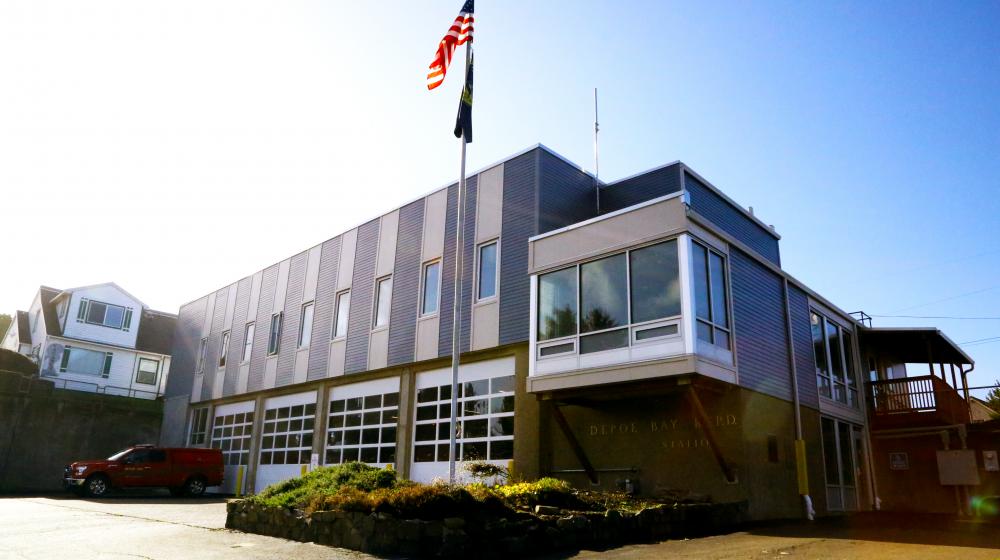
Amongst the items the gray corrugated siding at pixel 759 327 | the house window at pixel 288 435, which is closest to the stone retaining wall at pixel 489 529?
the gray corrugated siding at pixel 759 327

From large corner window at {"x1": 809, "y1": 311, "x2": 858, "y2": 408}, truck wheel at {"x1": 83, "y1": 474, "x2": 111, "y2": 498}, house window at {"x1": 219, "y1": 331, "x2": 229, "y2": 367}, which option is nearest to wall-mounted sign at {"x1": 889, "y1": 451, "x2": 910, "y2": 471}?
large corner window at {"x1": 809, "y1": 311, "x2": 858, "y2": 408}

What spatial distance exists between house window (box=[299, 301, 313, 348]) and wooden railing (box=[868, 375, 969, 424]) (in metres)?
19.5

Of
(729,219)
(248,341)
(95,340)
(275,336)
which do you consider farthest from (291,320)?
(95,340)

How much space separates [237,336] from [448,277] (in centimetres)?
1476

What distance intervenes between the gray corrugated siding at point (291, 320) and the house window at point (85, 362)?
23594 mm

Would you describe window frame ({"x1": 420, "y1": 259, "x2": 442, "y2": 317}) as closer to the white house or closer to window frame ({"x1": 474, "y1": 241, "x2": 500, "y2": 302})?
window frame ({"x1": 474, "y1": 241, "x2": 500, "y2": 302})

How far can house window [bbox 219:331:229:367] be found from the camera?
30.6m

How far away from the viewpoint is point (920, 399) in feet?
66.8

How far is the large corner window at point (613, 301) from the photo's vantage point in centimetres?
1300

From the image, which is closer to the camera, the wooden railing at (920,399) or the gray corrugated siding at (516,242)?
the gray corrugated siding at (516,242)

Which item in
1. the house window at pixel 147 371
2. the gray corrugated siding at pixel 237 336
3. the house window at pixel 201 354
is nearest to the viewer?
the gray corrugated siding at pixel 237 336

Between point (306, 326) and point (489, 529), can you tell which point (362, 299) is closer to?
point (306, 326)

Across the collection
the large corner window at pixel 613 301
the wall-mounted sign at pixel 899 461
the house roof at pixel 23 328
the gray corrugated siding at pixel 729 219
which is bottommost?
the wall-mounted sign at pixel 899 461

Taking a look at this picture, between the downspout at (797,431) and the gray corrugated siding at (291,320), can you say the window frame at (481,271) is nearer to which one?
the downspout at (797,431)
